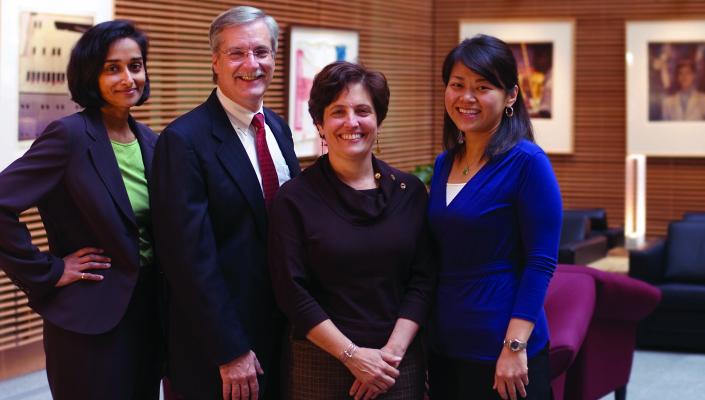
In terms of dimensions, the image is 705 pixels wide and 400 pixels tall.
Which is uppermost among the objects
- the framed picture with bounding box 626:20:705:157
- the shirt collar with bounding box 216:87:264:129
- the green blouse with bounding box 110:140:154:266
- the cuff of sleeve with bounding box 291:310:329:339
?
the framed picture with bounding box 626:20:705:157

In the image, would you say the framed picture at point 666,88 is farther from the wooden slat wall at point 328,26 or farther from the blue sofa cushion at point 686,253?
the blue sofa cushion at point 686,253

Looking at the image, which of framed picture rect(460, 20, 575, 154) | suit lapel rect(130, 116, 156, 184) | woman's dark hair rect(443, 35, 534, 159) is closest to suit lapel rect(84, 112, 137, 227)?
suit lapel rect(130, 116, 156, 184)

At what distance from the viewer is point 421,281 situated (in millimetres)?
3275

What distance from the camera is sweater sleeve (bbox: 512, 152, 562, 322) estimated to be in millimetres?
3137

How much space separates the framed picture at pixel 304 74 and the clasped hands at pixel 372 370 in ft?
21.7

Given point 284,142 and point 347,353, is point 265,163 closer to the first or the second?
point 284,142

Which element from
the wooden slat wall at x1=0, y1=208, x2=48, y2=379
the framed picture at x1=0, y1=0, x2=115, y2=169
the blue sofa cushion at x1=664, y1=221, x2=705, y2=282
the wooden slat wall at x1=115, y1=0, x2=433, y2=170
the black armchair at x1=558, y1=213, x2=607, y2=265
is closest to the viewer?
the framed picture at x1=0, y1=0, x2=115, y2=169

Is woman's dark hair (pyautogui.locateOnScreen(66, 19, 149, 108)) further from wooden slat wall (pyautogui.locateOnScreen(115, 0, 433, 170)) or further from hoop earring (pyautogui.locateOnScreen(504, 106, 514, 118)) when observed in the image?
wooden slat wall (pyautogui.locateOnScreen(115, 0, 433, 170))

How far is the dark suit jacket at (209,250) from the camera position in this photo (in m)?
3.20

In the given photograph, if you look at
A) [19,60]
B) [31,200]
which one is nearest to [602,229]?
[19,60]

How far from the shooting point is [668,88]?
1183cm

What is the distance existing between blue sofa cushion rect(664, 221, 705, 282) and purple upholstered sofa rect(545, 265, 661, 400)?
107 inches

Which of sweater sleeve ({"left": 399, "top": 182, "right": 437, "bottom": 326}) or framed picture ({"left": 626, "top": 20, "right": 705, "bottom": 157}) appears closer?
sweater sleeve ({"left": 399, "top": 182, "right": 437, "bottom": 326})

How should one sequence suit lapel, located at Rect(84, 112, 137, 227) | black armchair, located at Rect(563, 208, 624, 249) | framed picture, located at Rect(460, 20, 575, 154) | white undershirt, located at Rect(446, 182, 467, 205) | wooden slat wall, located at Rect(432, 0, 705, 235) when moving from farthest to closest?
framed picture, located at Rect(460, 20, 575, 154) < wooden slat wall, located at Rect(432, 0, 705, 235) < black armchair, located at Rect(563, 208, 624, 249) < suit lapel, located at Rect(84, 112, 137, 227) < white undershirt, located at Rect(446, 182, 467, 205)
